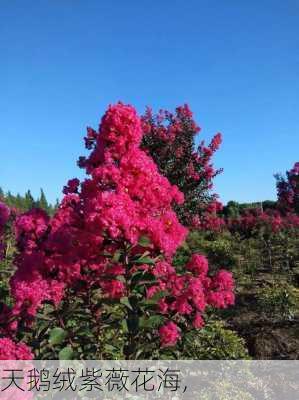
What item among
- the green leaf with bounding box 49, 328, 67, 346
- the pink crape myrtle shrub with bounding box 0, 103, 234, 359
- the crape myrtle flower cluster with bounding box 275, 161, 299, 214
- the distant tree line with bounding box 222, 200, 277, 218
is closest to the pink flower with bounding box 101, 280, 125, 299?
the pink crape myrtle shrub with bounding box 0, 103, 234, 359

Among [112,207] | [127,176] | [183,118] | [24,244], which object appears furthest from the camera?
[183,118]

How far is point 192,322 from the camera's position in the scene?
12.9 feet

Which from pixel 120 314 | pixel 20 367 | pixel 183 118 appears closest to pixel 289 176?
pixel 183 118

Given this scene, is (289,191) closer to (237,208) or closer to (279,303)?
(279,303)

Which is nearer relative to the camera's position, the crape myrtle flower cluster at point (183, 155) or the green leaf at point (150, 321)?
the green leaf at point (150, 321)

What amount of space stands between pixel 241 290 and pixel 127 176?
6765 mm

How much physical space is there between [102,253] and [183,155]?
7.13 meters

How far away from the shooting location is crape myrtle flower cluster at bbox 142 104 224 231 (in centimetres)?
1009

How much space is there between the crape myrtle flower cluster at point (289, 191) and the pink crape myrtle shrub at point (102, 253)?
15.6 m

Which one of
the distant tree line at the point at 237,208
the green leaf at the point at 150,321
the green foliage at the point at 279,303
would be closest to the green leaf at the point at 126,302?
the green leaf at the point at 150,321

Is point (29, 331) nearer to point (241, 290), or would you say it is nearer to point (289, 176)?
point (241, 290)

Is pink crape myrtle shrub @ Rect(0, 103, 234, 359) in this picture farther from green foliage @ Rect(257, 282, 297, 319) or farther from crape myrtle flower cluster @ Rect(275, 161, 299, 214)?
crape myrtle flower cluster @ Rect(275, 161, 299, 214)

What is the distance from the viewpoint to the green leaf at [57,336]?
3.19m

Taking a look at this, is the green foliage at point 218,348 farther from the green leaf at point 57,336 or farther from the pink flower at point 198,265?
the green leaf at point 57,336
